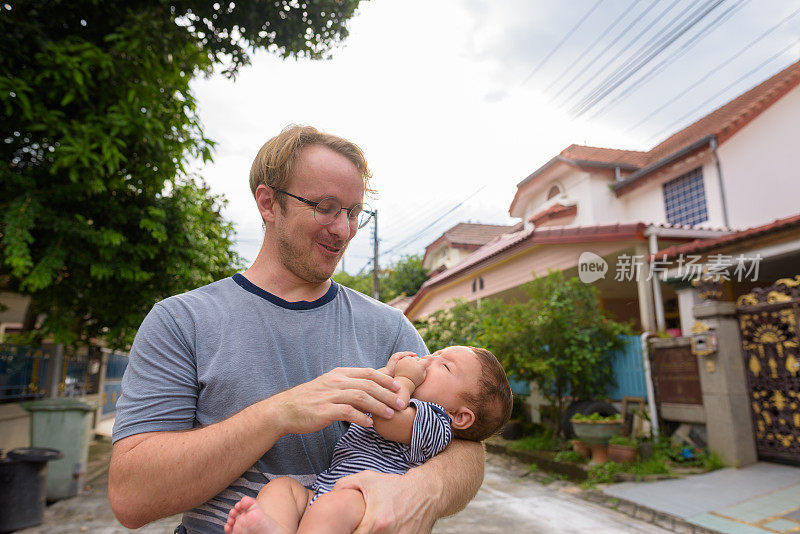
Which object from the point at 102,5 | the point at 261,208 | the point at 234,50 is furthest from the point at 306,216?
the point at 234,50

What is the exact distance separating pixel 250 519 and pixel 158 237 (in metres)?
5.12

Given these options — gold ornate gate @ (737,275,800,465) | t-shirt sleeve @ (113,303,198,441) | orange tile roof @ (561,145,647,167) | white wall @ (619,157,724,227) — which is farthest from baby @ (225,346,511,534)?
orange tile roof @ (561,145,647,167)

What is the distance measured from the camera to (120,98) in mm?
4332

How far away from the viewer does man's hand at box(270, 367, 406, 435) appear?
1.38m

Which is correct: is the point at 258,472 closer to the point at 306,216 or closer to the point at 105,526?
the point at 306,216

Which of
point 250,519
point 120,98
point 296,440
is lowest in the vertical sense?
point 250,519

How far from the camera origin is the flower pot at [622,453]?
7.67 meters

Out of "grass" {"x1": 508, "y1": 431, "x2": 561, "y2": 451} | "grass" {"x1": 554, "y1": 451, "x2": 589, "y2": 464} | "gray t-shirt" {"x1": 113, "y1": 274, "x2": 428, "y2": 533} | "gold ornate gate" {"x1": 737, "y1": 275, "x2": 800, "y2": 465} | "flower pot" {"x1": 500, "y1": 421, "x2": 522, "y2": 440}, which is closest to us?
"gray t-shirt" {"x1": 113, "y1": 274, "x2": 428, "y2": 533}

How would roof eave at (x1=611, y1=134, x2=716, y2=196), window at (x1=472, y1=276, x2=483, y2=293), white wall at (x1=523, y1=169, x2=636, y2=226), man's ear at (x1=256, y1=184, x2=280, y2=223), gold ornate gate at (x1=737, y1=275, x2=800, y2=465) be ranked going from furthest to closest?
white wall at (x1=523, y1=169, x2=636, y2=226) < window at (x1=472, y1=276, x2=483, y2=293) < roof eave at (x1=611, y1=134, x2=716, y2=196) < gold ornate gate at (x1=737, y1=275, x2=800, y2=465) < man's ear at (x1=256, y1=184, x2=280, y2=223)

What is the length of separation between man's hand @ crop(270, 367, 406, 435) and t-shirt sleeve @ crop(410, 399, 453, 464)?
0.21 m

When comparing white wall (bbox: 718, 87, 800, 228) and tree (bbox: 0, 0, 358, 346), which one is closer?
tree (bbox: 0, 0, 358, 346)

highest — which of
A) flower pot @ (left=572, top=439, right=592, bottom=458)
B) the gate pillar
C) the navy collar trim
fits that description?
the navy collar trim

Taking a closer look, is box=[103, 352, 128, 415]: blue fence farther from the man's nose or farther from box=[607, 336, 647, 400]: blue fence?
the man's nose

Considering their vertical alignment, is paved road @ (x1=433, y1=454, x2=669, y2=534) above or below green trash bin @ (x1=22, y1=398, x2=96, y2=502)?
below
